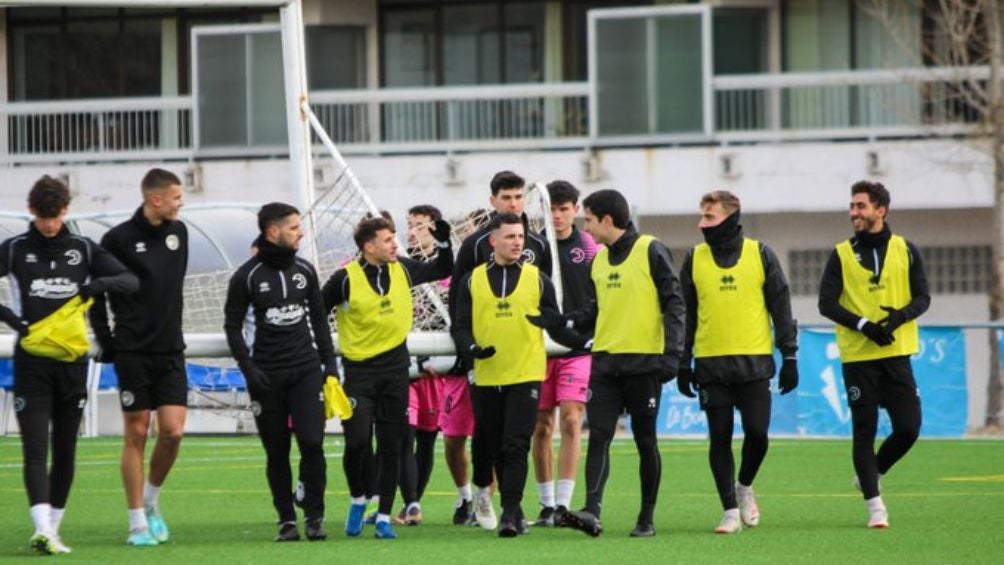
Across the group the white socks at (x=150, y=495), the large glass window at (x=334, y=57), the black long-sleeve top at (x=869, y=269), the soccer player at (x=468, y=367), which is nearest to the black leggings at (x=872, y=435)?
the black long-sleeve top at (x=869, y=269)

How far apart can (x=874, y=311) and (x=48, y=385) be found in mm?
5277

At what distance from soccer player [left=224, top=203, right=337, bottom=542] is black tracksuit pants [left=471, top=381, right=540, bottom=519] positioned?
102 centimetres

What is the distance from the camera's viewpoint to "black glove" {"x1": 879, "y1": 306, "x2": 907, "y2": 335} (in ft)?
46.2

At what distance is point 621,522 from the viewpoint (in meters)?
14.6

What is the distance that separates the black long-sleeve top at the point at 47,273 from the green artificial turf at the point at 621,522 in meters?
1.43

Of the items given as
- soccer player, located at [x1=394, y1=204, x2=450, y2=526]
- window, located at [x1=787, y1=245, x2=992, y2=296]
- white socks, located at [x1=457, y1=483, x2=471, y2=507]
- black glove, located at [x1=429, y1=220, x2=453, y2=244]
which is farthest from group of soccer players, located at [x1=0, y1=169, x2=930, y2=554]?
window, located at [x1=787, y1=245, x2=992, y2=296]

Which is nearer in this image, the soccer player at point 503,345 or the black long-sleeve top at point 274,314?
the black long-sleeve top at point 274,314

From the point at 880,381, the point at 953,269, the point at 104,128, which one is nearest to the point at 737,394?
the point at 880,381

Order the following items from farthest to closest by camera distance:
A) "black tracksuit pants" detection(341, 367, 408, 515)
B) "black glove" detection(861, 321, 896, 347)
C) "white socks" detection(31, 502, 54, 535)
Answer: "black glove" detection(861, 321, 896, 347)
"black tracksuit pants" detection(341, 367, 408, 515)
"white socks" detection(31, 502, 54, 535)

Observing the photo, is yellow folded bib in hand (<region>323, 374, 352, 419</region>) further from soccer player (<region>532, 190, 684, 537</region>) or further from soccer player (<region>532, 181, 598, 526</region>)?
soccer player (<region>532, 181, 598, 526</region>)

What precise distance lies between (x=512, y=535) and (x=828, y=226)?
789 inches

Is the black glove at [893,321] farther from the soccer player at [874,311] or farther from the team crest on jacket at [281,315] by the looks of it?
the team crest on jacket at [281,315]

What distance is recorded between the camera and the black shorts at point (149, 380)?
13141 millimetres

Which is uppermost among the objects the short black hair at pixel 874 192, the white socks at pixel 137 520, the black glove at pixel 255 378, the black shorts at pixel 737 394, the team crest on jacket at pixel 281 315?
the short black hair at pixel 874 192
